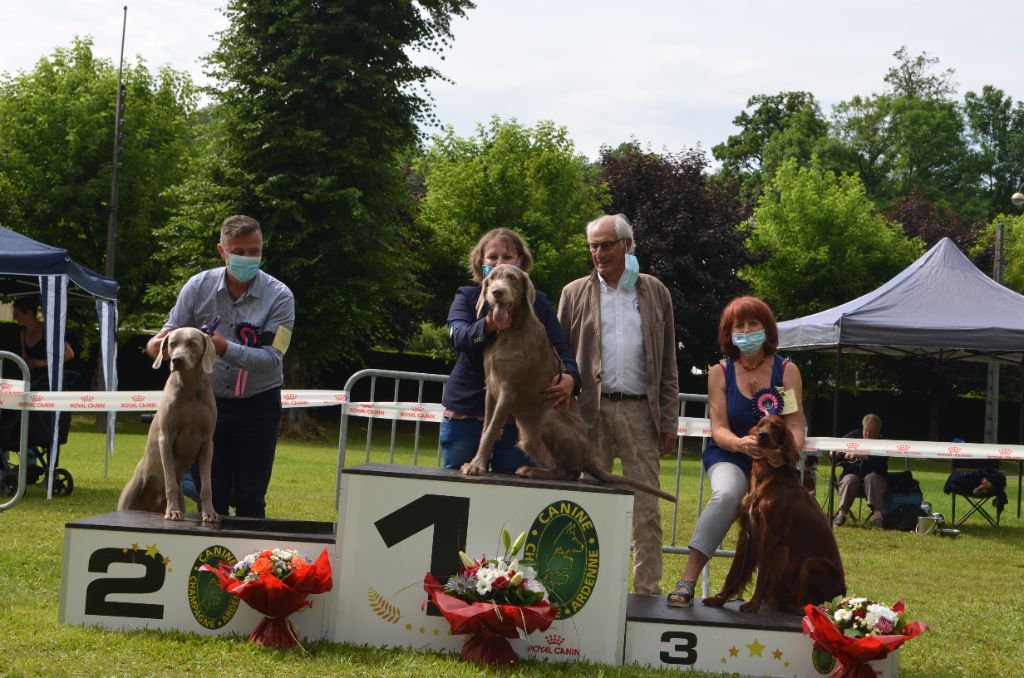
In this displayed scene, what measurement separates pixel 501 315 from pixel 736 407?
4.30ft

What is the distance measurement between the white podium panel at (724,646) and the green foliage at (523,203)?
82.4 feet

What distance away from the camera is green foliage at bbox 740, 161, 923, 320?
112 ft

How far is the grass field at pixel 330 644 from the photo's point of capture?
3.91m

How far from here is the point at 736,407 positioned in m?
4.87

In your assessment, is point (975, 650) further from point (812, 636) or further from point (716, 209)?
point (716, 209)

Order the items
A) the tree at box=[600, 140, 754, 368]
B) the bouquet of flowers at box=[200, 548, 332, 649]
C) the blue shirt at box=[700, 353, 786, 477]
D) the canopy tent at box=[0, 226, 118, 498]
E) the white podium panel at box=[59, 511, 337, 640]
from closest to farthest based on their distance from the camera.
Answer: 1. the bouquet of flowers at box=[200, 548, 332, 649]
2. the white podium panel at box=[59, 511, 337, 640]
3. the blue shirt at box=[700, 353, 786, 477]
4. the canopy tent at box=[0, 226, 118, 498]
5. the tree at box=[600, 140, 754, 368]

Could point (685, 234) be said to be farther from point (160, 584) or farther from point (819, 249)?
point (160, 584)

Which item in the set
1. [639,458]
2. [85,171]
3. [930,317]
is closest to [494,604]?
[639,458]

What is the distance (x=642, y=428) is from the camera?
514 centimetres

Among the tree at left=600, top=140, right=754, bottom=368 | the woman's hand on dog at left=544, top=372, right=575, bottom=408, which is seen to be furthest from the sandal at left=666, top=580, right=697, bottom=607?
the tree at left=600, top=140, right=754, bottom=368

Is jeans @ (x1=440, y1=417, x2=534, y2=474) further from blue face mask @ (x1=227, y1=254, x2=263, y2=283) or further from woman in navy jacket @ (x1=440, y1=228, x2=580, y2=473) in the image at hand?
blue face mask @ (x1=227, y1=254, x2=263, y2=283)

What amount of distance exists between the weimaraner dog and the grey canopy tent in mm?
8640

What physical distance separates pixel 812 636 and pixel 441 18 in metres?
22.1

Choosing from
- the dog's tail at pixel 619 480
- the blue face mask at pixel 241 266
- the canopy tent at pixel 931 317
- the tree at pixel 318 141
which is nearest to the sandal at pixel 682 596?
the dog's tail at pixel 619 480
